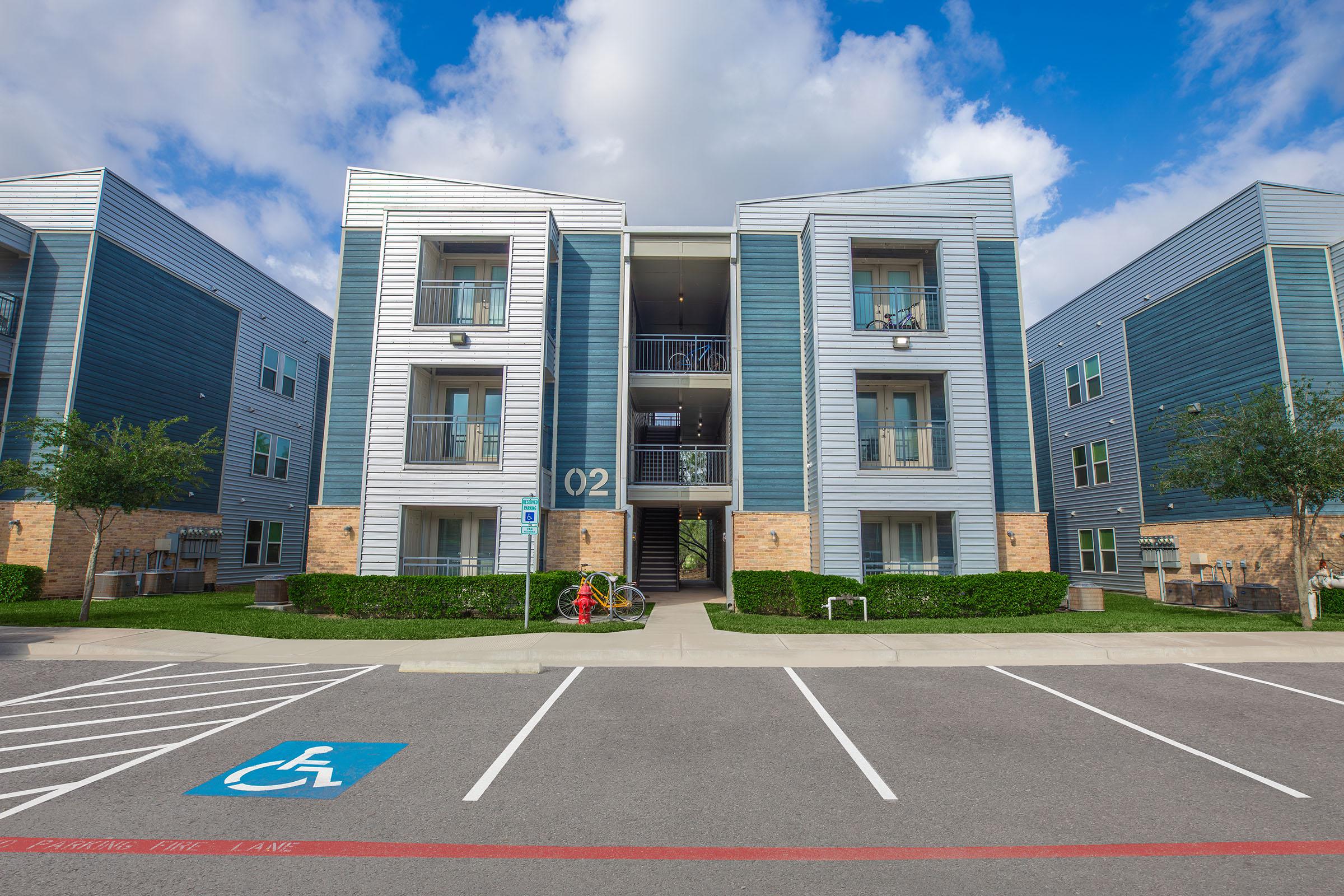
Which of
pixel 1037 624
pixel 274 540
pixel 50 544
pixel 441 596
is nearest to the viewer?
pixel 1037 624

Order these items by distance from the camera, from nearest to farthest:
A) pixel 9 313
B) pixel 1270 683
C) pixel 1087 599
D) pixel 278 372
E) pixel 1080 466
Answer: pixel 1270 683 < pixel 1087 599 < pixel 9 313 < pixel 1080 466 < pixel 278 372

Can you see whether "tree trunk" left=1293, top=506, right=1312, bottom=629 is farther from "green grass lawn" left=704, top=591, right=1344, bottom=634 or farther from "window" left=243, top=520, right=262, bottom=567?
"window" left=243, top=520, right=262, bottom=567

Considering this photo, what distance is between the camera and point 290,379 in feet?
85.9

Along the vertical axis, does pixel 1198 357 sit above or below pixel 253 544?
above

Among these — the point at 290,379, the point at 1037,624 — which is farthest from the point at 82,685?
the point at 290,379

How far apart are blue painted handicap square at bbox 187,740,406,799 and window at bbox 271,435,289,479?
2300 cm

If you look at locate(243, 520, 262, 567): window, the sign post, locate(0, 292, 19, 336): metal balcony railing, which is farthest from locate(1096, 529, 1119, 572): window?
locate(0, 292, 19, 336): metal balcony railing

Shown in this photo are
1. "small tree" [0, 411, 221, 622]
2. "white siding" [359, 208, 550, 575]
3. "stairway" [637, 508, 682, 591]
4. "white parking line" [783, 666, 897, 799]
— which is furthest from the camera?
"stairway" [637, 508, 682, 591]

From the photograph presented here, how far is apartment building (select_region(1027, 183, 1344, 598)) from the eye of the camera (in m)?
16.5

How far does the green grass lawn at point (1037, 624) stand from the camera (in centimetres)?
1191

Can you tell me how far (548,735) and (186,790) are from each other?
8.93 ft

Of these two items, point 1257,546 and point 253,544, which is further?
point 253,544

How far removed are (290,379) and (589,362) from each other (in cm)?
1583

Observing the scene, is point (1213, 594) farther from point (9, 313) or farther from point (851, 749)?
point (9, 313)
